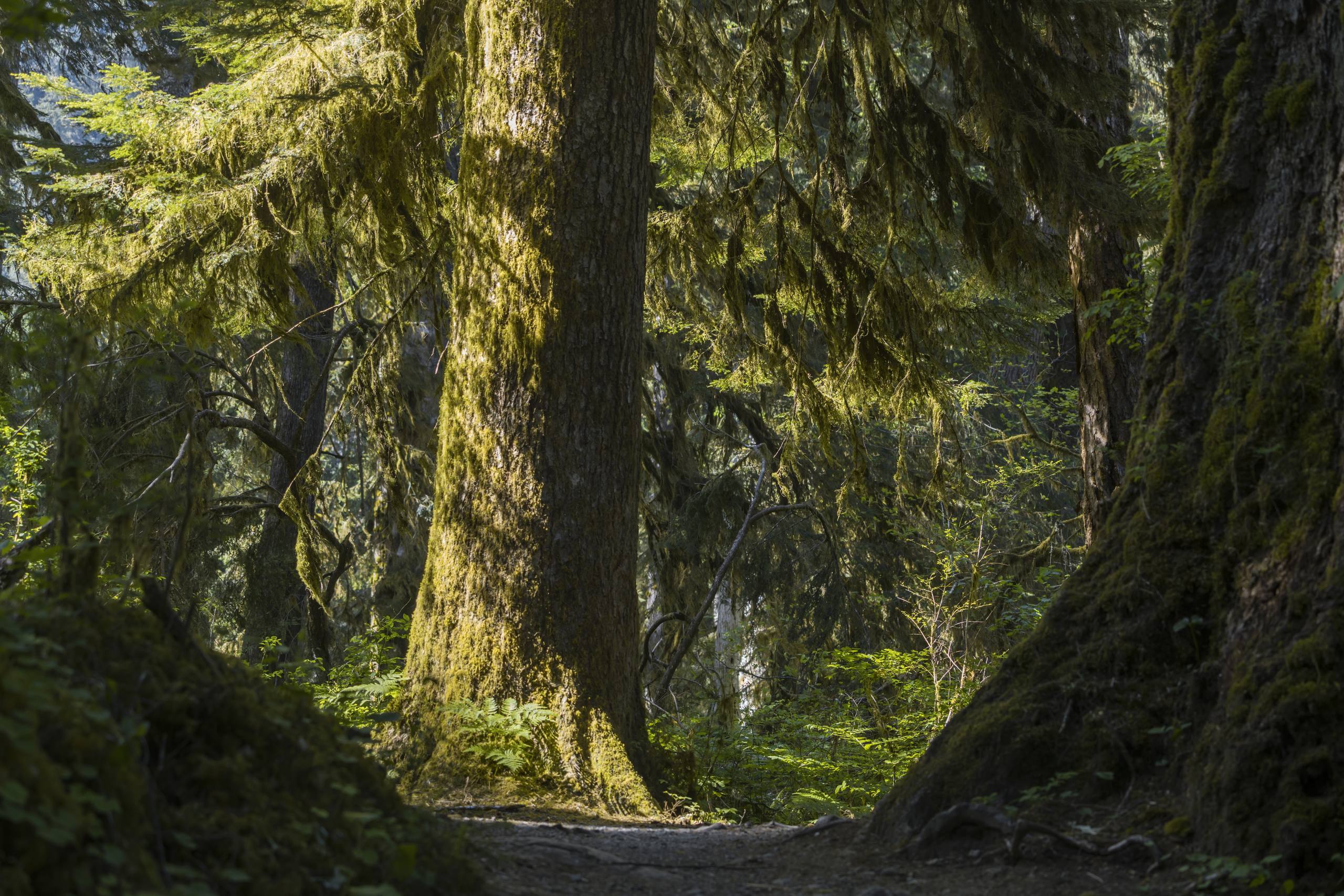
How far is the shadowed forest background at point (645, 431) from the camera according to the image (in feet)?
8.20

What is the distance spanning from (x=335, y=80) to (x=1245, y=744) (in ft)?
19.7

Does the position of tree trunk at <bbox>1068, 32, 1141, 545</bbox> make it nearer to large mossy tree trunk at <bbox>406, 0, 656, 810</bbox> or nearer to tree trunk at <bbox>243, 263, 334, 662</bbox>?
large mossy tree trunk at <bbox>406, 0, 656, 810</bbox>

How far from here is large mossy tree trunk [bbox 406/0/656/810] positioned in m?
4.82

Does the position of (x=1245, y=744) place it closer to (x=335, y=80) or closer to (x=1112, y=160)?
(x=1112, y=160)

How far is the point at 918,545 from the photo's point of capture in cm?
1148

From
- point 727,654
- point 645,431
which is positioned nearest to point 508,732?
point 645,431

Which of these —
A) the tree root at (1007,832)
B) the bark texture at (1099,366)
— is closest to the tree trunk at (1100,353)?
the bark texture at (1099,366)

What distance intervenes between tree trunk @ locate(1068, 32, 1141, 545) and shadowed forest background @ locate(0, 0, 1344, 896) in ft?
0.16

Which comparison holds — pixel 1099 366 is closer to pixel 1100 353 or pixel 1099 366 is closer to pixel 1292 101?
pixel 1100 353

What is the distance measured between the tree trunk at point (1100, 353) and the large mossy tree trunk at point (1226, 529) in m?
4.20

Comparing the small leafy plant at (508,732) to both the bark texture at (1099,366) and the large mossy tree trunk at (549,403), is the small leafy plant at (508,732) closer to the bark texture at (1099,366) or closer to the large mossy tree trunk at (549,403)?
the large mossy tree trunk at (549,403)

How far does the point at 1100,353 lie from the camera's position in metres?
7.86

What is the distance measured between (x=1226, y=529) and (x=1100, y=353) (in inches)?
196

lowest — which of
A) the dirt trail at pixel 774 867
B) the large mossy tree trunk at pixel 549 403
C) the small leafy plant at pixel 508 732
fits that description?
the dirt trail at pixel 774 867
